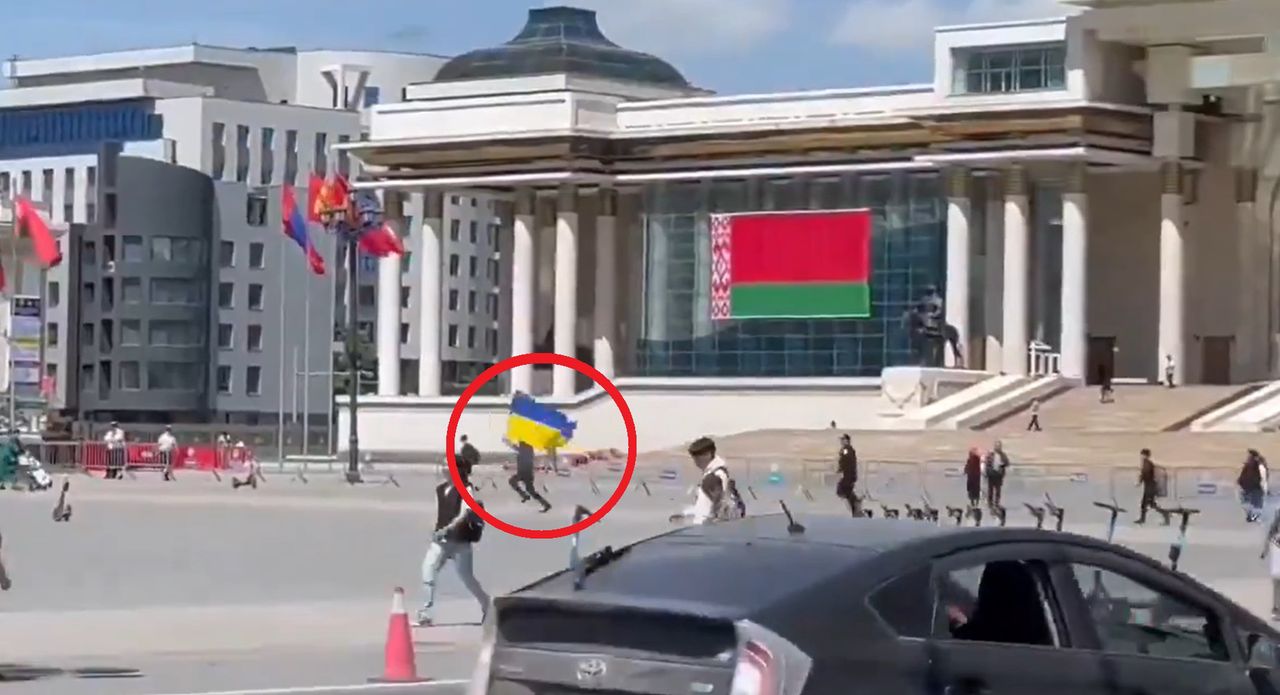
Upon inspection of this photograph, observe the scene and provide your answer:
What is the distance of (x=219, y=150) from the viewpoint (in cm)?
12975

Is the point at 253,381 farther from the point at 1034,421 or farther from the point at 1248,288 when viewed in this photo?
the point at 1034,421

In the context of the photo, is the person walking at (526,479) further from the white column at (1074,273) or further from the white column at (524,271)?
the white column at (524,271)

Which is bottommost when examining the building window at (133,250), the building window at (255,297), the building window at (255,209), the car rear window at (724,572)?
the car rear window at (724,572)

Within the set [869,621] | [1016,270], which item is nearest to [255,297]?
[1016,270]

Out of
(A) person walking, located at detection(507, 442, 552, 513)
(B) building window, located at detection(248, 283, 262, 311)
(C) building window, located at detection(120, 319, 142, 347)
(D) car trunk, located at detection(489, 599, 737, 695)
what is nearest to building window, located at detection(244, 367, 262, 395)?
(B) building window, located at detection(248, 283, 262, 311)

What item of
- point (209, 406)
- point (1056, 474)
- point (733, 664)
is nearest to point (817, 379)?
point (1056, 474)

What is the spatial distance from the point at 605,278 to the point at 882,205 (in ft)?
34.3

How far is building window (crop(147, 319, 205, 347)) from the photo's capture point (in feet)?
392

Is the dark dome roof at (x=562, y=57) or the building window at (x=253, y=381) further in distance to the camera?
the building window at (x=253, y=381)

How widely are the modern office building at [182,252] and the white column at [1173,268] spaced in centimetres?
3898

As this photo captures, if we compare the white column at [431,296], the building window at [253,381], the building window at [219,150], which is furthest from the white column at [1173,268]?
the building window at [219,150]

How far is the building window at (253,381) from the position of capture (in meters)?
124

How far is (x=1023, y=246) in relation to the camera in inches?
3189

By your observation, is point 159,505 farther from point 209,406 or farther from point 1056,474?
point 209,406
